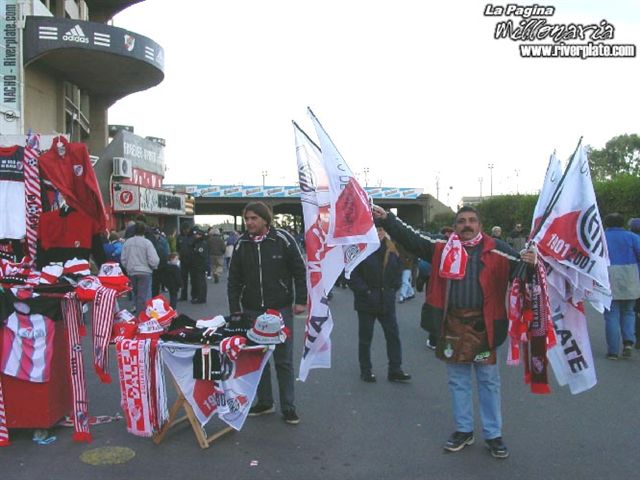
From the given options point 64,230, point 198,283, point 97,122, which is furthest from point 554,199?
point 97,122

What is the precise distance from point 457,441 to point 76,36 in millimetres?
22641

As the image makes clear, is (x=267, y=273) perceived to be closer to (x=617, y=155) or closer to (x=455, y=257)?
(x=455, y=257)

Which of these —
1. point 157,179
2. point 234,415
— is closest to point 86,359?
point 234,415

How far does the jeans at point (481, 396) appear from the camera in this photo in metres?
4.37

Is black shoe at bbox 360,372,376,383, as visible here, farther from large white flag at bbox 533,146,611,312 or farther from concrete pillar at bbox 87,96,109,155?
concrete pillar at bbox 87,96,109,155

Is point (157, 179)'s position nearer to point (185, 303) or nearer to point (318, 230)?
point (185, 303)

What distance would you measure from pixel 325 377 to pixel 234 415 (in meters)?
2.19

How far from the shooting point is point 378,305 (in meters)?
6.55

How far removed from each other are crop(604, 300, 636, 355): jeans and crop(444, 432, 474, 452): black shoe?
3.94m

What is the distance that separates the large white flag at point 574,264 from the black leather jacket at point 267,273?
2.05 m

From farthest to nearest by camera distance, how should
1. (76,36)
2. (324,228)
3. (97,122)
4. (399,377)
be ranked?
(97,122) < (76,36) < (399,377) < (324,228)

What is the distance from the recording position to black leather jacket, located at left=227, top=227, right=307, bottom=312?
5.14 meters

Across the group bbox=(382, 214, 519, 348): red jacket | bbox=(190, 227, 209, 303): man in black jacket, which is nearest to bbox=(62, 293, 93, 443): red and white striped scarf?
bbox=(382, 214, 519, 348): red jacket

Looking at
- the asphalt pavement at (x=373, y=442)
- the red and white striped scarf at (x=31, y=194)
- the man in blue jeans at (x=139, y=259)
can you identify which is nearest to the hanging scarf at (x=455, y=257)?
the asphalt pavement at (x=373, y=442)
